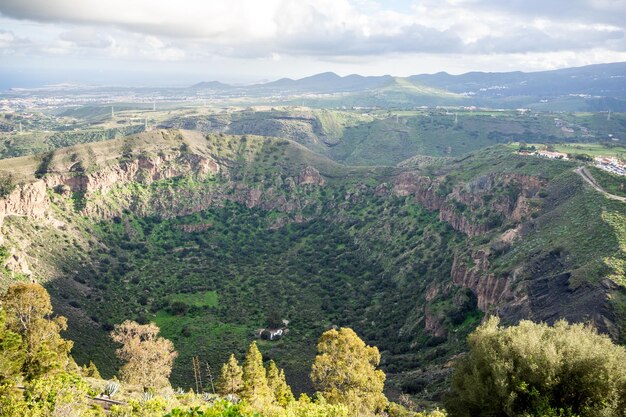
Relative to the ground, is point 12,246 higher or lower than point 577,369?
lower

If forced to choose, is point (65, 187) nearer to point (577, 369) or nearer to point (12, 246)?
point (12, 246)

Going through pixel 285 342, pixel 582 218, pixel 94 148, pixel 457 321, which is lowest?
pixel 285 342

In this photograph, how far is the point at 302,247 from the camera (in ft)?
440

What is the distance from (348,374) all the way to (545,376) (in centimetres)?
1823

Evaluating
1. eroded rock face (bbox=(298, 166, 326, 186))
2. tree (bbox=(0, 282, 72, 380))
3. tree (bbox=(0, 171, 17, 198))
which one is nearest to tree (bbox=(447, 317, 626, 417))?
tree (bbox=(0, 282, 72, 380))

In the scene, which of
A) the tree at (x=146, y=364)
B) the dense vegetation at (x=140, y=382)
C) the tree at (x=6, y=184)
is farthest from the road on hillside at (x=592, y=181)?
the tree at (x=6, y=184)

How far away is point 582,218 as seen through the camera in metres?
72.6

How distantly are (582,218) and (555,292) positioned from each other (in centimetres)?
2042

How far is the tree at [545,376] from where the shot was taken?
26172 mm

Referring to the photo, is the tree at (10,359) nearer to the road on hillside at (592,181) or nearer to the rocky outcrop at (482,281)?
the rocky outcrop at (482,281)

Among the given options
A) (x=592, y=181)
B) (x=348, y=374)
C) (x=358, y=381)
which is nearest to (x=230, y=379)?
(x=348, y=374)

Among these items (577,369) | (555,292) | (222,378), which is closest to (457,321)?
(555,292)

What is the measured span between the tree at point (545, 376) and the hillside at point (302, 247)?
23995mm

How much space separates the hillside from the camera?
224 feet
